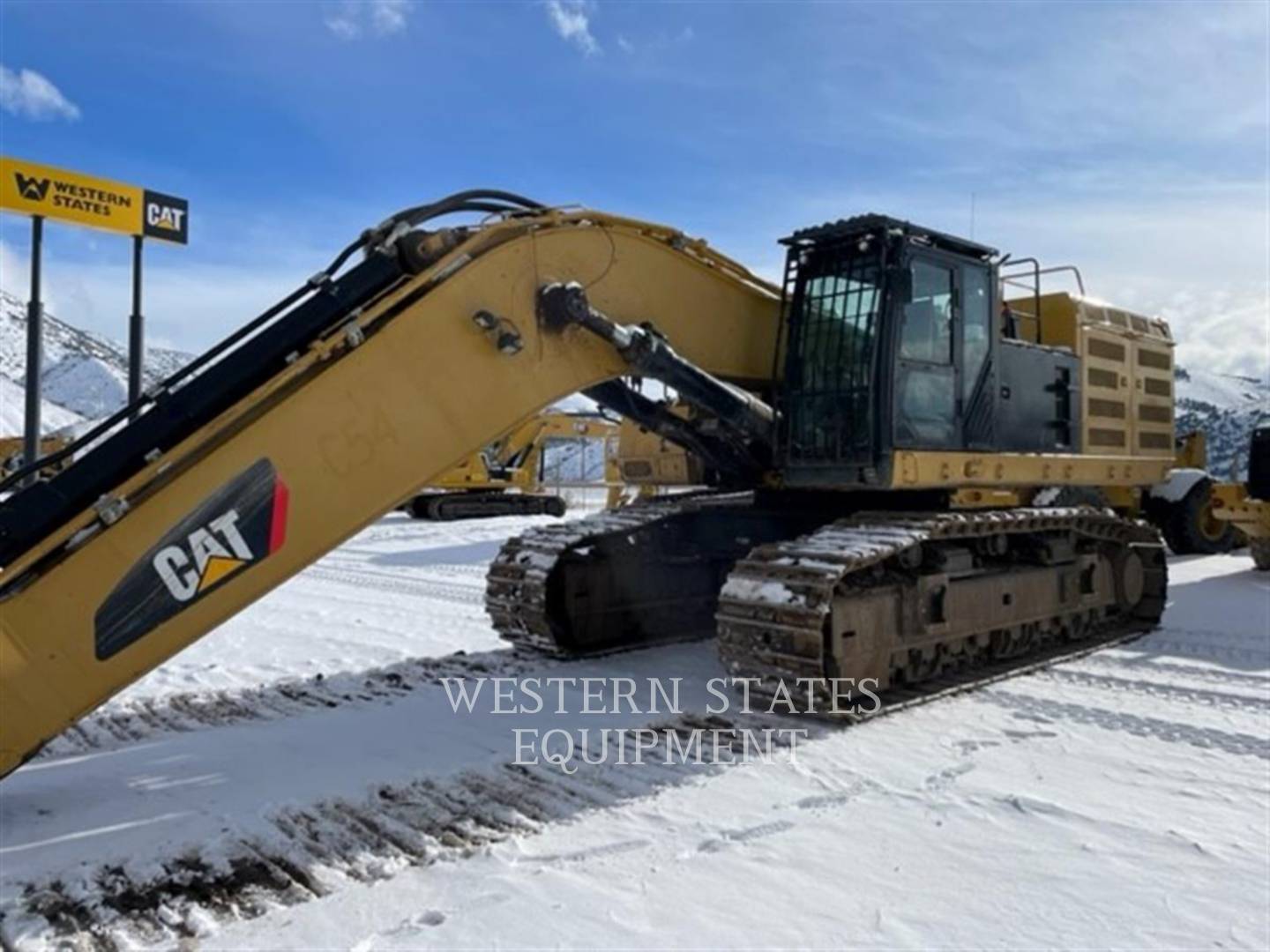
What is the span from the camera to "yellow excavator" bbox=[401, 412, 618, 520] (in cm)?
2416

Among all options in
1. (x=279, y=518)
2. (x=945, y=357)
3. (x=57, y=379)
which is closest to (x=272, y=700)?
(x=279, y=518)

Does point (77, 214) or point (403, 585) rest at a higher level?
point (77, 214)

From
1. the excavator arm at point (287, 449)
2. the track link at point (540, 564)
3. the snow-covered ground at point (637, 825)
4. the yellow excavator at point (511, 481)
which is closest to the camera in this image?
the snow-covered ground at point (637, 825)

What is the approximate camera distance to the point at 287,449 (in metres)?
4.42

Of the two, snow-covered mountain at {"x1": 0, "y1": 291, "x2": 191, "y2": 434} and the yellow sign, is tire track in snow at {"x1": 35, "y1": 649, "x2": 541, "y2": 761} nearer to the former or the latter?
the yellow sign

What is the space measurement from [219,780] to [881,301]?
14.8 feet

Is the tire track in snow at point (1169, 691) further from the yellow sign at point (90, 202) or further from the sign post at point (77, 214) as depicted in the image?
the yellow sign at point (90, 202)

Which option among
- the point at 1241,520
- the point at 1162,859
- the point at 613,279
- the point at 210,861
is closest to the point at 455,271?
the point at 613,279

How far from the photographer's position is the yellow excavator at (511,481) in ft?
79.3

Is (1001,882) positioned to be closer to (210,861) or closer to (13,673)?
(210,861)

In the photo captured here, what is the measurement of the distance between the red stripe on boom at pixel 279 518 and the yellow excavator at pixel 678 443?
0.04 feet

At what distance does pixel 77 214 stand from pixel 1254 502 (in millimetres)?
14814

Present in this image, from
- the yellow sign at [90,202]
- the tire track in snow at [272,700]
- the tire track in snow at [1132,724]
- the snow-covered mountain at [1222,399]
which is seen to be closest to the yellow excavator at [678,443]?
the tire track in snow at [272,700]

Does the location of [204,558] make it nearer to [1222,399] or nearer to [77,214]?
[77,214]
